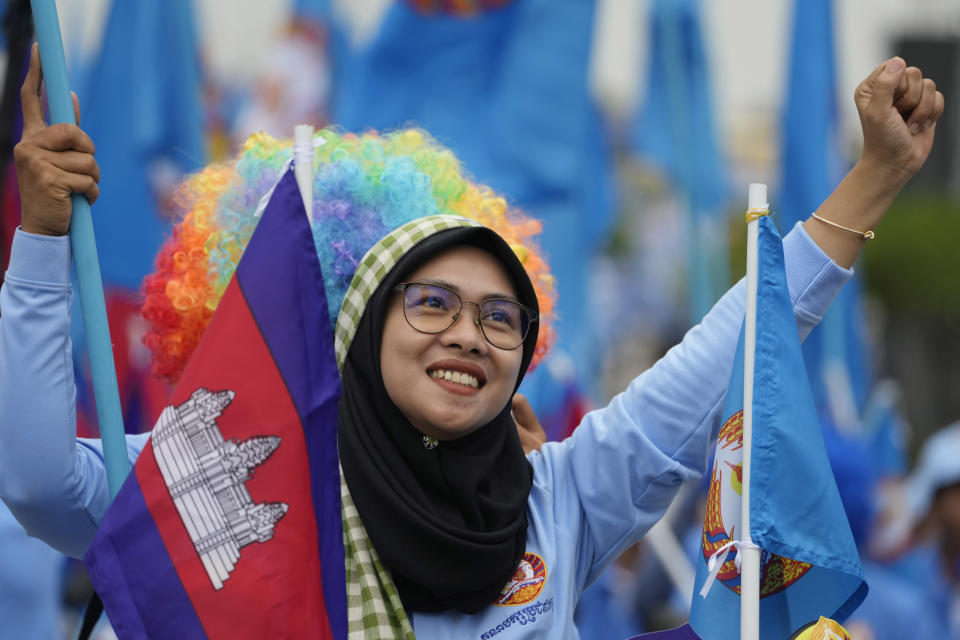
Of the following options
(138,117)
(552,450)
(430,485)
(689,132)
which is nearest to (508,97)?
(138,117)

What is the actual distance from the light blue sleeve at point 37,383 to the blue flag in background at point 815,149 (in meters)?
5.01

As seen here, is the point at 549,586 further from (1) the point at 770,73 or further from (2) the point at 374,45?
(1) the point at 770,73

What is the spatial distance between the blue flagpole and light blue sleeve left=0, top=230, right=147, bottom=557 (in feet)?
0.13

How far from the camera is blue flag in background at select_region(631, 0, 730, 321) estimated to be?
7230 millimetres

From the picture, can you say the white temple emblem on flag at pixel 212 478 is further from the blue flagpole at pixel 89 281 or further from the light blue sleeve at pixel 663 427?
the light blue sleeve at pixel 663 427

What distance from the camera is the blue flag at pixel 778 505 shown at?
202cm

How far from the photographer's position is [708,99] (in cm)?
857

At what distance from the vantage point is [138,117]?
5961 mm

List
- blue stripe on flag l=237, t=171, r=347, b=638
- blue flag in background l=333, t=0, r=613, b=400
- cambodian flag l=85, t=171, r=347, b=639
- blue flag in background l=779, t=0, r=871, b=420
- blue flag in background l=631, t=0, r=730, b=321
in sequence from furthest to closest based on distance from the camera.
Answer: blue flag in background l=631, t=0, r=730, b=321 < blue flag in background l=779, t=0, r=871, b=420 < blue flag in background l=333, t=0, r=613, b=400 < blue stripe on flag l=237, t=171, r=347, b=638 < cambodian flag l=85, t=171, r=347, b=639

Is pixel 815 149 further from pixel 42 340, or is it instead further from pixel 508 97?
pixel 42 340

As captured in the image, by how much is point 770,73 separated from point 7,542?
3194 centimetres

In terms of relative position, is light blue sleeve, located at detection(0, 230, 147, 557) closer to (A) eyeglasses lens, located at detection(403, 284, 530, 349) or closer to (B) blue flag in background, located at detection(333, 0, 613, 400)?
(A) eyeglasses lens, located at detection(403, 284, 530, 349)

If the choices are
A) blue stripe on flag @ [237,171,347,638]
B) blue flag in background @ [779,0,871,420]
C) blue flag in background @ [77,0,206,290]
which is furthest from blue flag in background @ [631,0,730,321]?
blue stripe on flag @ [237,171,347,638]

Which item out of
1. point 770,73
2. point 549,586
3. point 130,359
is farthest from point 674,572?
point 770,73
